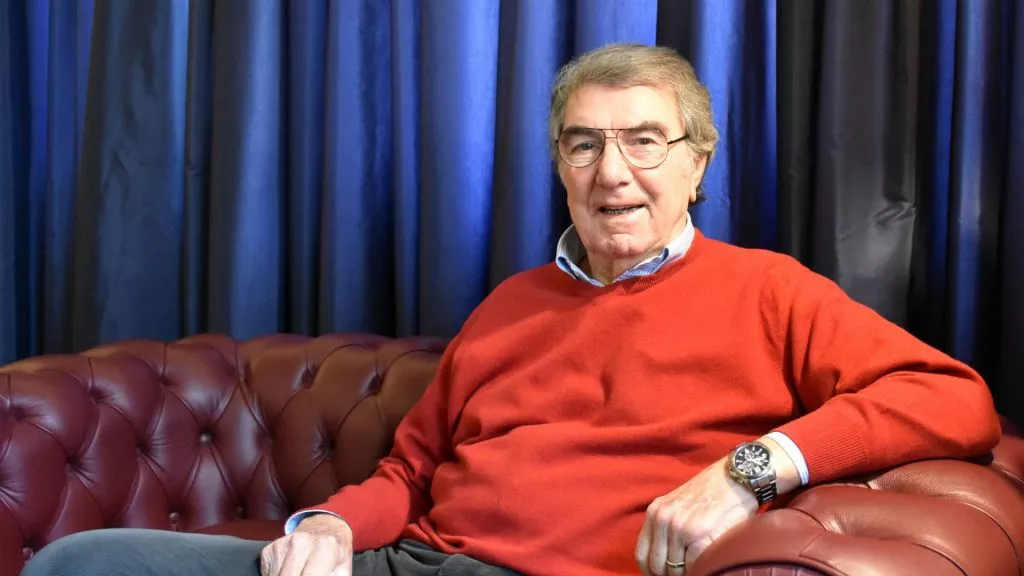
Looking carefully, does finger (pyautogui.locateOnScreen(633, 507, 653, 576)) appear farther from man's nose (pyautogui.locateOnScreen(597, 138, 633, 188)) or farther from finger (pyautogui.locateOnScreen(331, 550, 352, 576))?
man's nose (pyautogui.locateOnScreen(597, 138, 633, 188))

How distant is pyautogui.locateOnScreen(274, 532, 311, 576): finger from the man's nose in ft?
2.33

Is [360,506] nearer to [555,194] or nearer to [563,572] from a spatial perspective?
[563,572]

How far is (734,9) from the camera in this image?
6.17 ft

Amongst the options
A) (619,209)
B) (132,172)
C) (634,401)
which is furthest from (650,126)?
(132,172)

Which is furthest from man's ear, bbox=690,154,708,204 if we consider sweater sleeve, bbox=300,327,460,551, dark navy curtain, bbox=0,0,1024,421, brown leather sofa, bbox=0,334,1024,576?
brown leather sofa, bbox=0,334,1024,576

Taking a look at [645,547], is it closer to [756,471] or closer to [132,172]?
[756,471]

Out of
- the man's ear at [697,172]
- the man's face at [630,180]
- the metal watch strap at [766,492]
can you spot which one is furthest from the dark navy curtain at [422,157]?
the metal watch strap at [766,492]

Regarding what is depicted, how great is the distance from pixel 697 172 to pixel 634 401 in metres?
0.44

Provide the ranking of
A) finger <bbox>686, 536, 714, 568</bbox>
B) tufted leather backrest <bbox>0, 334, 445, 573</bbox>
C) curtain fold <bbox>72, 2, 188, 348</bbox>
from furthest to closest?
1. curtain fold <bbox>72, 2, 188, 348</bbox>
2. tufted leather backrest <bbox>0, 334, 445, 573</bbox>
3. finger <bbox>686, 536, 714, 568</bbox>

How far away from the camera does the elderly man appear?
1.22 metres

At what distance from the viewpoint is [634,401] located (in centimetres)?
147

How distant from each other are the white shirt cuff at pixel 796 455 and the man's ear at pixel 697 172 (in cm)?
56

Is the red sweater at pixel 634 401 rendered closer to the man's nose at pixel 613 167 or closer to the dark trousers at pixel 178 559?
the dark trousers at pixel 178 559

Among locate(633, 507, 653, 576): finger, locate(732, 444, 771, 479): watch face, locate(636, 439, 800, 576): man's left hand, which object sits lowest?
locate(633, 507, 653, 576): finger
